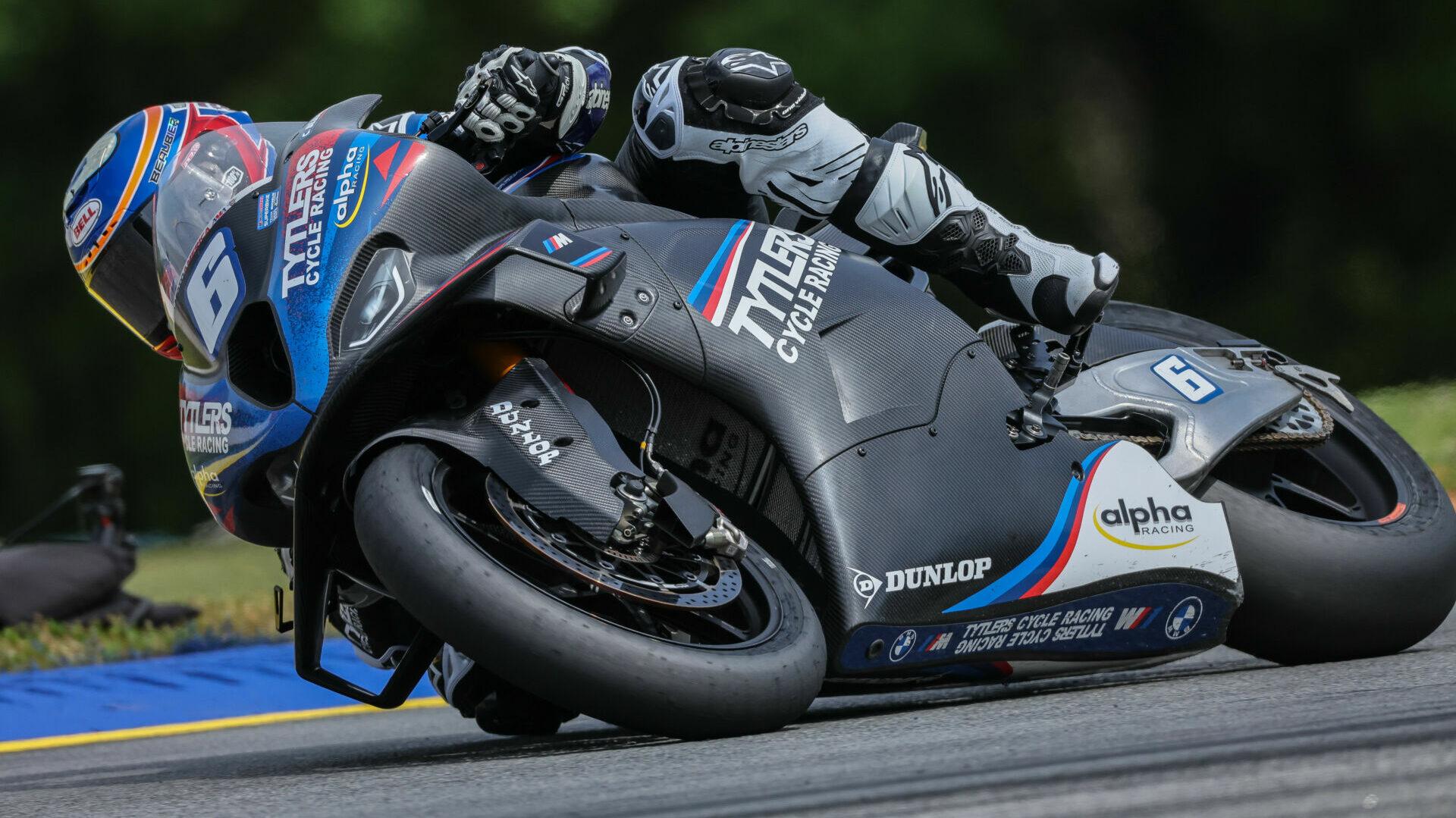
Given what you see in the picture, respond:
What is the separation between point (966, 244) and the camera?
2867 mm

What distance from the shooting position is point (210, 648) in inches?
211

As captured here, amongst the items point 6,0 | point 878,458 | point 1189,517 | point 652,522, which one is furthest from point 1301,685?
point 6,0

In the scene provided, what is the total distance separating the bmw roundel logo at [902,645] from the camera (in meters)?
2.43

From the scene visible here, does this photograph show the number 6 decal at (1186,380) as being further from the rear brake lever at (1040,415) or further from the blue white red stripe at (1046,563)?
the blue white red stripe at (1046,563)

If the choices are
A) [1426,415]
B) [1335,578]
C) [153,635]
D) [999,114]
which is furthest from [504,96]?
[999,114]

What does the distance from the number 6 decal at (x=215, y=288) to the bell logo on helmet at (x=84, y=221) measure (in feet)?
0.96

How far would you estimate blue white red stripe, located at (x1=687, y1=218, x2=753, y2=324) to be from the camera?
246cm

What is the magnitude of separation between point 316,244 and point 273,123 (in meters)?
0.49

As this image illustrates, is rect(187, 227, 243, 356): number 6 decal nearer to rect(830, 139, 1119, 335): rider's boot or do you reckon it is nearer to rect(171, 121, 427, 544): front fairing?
rect(171, 121, 427, 544): front fairing

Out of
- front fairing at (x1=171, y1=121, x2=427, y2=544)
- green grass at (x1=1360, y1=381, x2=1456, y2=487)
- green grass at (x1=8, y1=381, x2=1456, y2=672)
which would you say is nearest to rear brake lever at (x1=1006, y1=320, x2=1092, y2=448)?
front fairing at (x1=171, y1=121, x2=427, y2=544)

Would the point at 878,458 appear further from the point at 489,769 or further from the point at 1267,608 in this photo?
the point at 1267,608

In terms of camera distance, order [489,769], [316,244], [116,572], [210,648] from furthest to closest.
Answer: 1. [116,572]
2. [210,648]
3. [316,244]
4. [489,769]

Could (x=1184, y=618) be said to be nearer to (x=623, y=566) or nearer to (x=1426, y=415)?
(x=623, y=566)

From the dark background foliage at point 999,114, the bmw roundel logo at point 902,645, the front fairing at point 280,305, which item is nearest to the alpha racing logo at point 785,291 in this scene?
the bmw roundel logo at point 902,645
